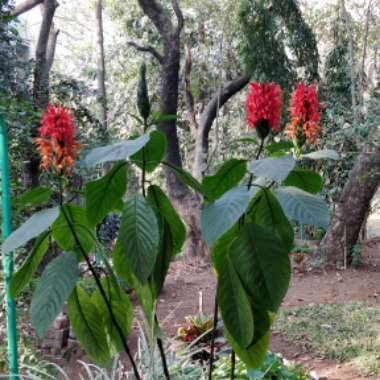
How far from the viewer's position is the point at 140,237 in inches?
36.6

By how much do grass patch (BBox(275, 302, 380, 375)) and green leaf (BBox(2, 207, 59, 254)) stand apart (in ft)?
9.32

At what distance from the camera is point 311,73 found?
8641 millimetres

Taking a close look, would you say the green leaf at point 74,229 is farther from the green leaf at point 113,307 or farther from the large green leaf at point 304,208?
the large green leaf at point 304,208

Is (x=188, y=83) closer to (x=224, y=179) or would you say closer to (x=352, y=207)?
(x=352, y=207)

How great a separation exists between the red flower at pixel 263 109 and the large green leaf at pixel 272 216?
0.45 feet

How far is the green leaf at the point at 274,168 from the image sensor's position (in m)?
0.78

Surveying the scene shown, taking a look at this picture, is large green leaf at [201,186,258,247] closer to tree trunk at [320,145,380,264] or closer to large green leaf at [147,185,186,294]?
large green leaf at [147,185,186,294]

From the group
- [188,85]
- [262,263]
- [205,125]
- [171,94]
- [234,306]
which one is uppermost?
[188,85]

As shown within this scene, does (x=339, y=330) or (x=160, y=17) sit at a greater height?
(x=160, y=17)

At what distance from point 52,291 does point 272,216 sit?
48 cm

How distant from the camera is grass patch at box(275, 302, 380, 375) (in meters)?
3.44

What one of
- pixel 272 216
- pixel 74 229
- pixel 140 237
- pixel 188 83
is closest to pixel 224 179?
pixel 272 216

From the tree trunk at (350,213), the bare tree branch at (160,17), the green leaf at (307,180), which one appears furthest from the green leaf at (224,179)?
the bare tree branch at (160,17)

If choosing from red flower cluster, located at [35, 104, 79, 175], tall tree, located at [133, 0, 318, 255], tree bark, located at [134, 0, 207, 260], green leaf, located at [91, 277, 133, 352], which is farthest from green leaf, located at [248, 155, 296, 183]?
tree bark, located at [134, 0, 207, 260]
